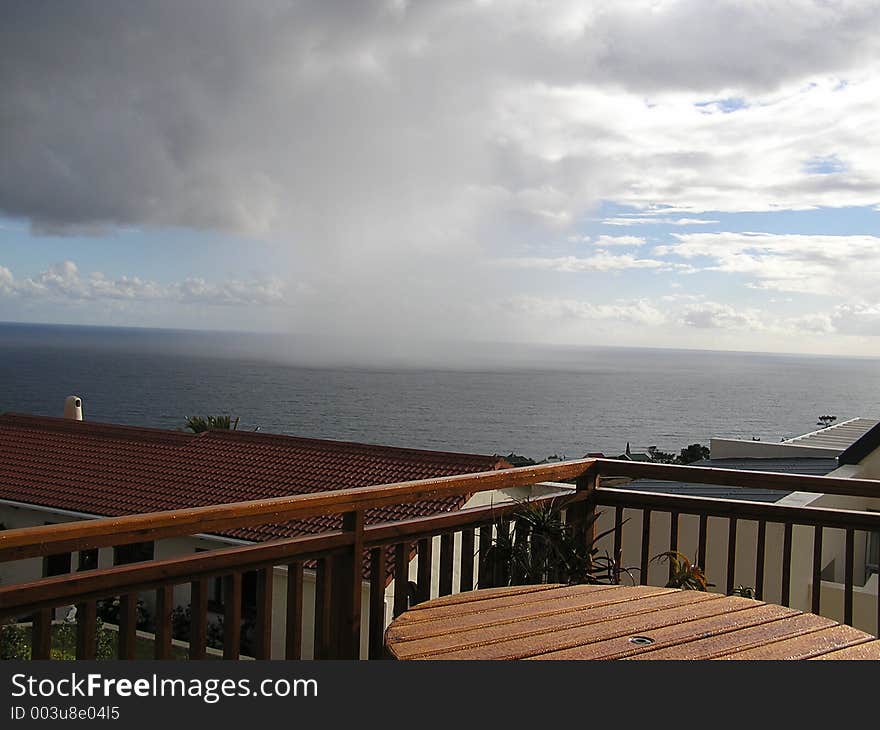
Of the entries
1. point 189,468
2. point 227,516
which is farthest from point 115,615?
point 227,516

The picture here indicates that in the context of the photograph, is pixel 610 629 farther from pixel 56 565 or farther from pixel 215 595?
pixel 56 565

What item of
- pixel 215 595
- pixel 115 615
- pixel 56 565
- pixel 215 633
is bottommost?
pixel 215 633

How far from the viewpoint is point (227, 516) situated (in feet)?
7.67

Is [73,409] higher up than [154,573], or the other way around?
[154,573]

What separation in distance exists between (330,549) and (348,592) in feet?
0.57

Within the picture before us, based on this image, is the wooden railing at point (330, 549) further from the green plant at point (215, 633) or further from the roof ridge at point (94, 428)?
the roof ridge at point (94, 428)

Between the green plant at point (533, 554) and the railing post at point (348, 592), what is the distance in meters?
0.76

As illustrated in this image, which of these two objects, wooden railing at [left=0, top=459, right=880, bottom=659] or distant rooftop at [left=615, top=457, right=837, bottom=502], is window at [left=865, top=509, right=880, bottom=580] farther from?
wooden railing at [left=0, top=459, right=880, bottom=659]

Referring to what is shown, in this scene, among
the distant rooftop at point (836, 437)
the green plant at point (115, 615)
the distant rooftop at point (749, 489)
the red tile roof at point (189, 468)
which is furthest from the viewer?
the red tile roof at point (189, 468)

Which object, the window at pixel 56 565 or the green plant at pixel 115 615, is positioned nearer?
the window at pixel 56 565

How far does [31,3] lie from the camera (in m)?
18.9

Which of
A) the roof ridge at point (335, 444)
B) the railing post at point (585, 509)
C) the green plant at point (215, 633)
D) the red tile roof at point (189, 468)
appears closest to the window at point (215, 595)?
the green plant at point (215, 633)

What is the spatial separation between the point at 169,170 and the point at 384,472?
131 ft

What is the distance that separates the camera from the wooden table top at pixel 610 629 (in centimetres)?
221
